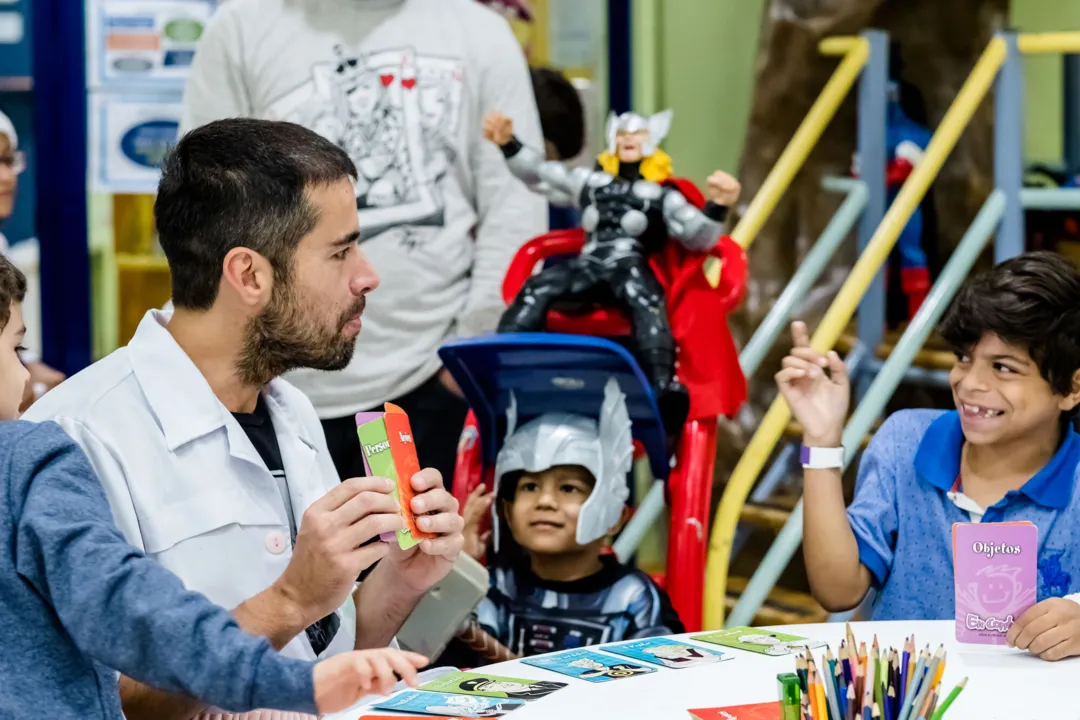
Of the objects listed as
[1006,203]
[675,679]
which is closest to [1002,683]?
[675,679]

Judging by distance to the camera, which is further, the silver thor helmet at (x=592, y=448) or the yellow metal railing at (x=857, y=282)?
the yellow metal railing at (x=857, y=282)

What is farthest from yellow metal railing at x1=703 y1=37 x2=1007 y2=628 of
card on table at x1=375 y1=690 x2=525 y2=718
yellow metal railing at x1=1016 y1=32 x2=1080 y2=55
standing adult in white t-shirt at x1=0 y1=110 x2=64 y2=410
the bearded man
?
standing adult in white t-shirt at x1=0 y1=110 x2=64 y2=410

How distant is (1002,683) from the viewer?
175 cm

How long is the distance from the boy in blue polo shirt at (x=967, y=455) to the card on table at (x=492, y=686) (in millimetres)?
749

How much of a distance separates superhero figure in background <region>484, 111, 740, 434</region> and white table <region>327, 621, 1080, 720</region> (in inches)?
42.1

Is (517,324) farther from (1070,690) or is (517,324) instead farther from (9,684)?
(9,684)

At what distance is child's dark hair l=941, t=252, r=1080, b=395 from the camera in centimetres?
230

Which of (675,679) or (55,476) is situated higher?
(55,476)

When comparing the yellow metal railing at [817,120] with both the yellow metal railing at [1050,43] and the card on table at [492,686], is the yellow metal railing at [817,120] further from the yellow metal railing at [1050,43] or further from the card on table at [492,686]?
the card on table at [492,686]

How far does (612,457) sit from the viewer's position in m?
2.88

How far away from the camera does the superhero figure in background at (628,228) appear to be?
115 inches

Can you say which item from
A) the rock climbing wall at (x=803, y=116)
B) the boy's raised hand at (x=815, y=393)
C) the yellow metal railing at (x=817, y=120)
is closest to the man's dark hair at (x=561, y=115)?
the yellow metal railing at (x=817, y=120)

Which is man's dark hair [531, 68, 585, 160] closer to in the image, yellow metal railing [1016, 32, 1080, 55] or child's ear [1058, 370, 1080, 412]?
yellow metal railing [1016, 32, 1080, 55]

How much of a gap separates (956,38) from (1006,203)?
1.01 m
